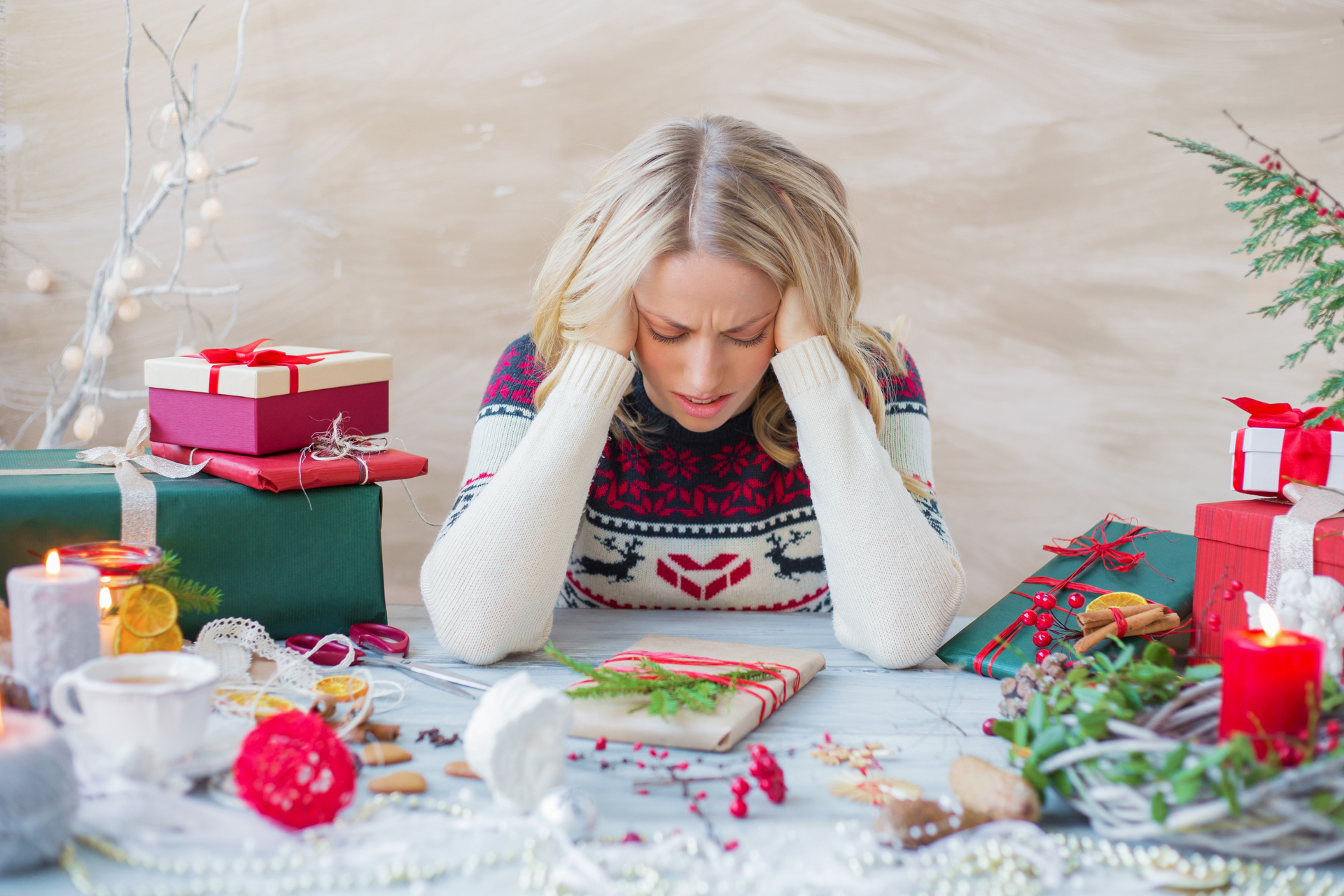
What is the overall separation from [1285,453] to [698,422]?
0.69 metres

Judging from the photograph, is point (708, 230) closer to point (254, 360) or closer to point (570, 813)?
point (254, 360)

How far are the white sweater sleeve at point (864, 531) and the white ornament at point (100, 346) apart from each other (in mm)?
1454

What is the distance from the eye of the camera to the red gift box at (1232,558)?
2.94 feet

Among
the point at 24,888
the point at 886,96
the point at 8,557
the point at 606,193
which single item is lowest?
the point at 24,888

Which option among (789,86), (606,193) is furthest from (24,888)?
(789,86)

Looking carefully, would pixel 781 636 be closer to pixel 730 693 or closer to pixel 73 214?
pixel 730 693

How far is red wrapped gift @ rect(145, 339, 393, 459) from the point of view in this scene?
1113mm

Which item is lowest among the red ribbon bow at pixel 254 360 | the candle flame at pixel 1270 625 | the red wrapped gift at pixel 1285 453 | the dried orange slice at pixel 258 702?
the dried orange slice at pixel 258 702

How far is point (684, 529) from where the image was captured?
4.78ft

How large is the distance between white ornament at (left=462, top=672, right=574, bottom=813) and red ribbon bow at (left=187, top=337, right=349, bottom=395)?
0.57 metres

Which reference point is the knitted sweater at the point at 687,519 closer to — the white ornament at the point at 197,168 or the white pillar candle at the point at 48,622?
the white pillar candle at the point at 48,622

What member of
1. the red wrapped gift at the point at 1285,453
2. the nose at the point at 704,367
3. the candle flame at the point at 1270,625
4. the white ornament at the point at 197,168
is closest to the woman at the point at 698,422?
the nose at the point at 704,367

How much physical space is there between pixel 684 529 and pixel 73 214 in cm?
165

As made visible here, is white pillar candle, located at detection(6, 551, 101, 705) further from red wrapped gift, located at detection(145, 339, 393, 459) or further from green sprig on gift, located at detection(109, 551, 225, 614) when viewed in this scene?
red wrapped gift, located at detection(145, 339, 393, 459)
